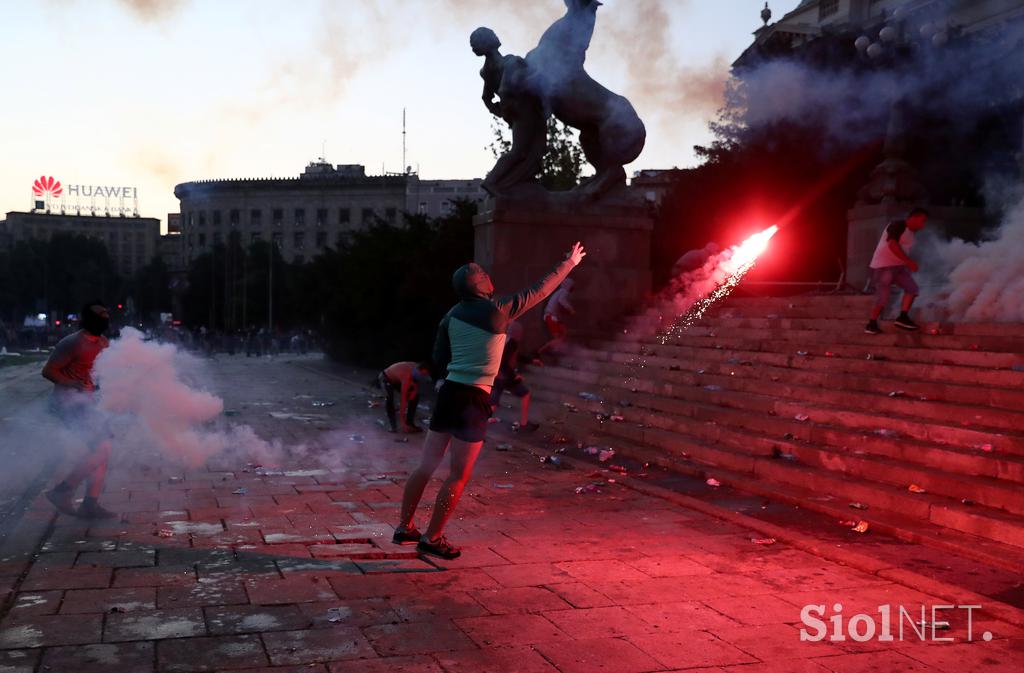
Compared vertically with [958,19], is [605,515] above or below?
below

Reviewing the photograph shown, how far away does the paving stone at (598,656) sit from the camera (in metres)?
4.46

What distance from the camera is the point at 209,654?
457 centimetres

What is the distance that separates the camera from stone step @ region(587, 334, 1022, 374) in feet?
30.9

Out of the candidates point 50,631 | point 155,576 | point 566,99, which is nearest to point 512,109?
point 566,99

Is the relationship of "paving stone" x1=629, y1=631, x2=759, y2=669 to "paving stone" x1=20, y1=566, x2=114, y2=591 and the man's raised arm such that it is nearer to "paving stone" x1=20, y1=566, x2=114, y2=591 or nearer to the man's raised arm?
the man's raised arm

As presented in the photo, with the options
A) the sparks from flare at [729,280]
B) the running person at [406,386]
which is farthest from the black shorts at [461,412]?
the sparks from flare at [729,280]

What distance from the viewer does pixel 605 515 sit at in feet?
26.2

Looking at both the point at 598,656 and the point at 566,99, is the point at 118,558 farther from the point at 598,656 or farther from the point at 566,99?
the point at 566,99

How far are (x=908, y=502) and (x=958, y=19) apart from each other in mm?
21416

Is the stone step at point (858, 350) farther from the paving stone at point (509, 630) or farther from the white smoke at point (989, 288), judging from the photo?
the paving stone at point (509, 630)

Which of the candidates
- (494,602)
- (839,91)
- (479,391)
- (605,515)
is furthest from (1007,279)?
(839,91)

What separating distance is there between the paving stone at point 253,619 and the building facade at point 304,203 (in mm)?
85403

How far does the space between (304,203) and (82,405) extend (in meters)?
90.2

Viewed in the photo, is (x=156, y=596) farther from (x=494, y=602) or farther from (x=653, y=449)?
(x=653, y=449)
